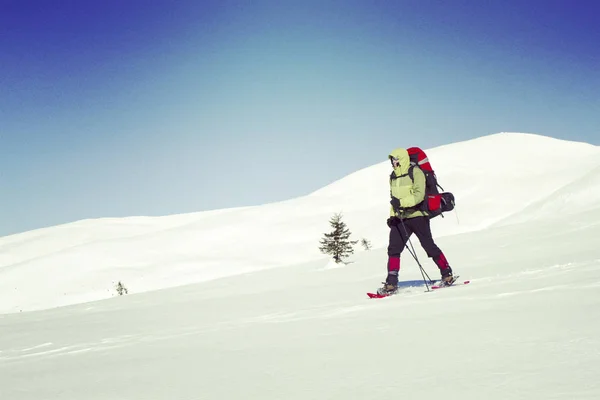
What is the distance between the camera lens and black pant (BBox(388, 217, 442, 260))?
276 inches

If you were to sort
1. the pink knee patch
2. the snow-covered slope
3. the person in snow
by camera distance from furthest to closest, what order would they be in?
the snow-covered slope → the pink knee patch → the person in snow

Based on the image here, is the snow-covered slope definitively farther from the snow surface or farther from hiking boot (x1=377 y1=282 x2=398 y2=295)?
hiking boot (x1=377 y1=282 x2=398 y2=295)

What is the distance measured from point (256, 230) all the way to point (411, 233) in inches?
2220

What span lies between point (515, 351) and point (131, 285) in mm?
45314

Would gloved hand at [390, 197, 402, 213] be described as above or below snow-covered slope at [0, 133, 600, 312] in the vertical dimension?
below

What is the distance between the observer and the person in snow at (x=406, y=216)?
6961mm

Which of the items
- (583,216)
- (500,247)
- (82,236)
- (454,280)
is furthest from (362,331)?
(82,236)

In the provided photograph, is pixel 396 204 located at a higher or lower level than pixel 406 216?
higher

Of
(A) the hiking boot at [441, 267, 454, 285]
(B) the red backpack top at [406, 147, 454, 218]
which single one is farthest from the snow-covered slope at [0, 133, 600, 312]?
(A) the hiking boot at [441, 267, 454, 285]

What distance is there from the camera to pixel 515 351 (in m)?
2.79

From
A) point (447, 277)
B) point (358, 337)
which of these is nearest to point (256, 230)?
point (447, 277)

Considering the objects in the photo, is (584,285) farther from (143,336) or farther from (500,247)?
(500,247)

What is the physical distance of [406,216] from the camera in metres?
7.14

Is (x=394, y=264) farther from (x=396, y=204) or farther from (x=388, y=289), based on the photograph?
(x=396, y=204)
